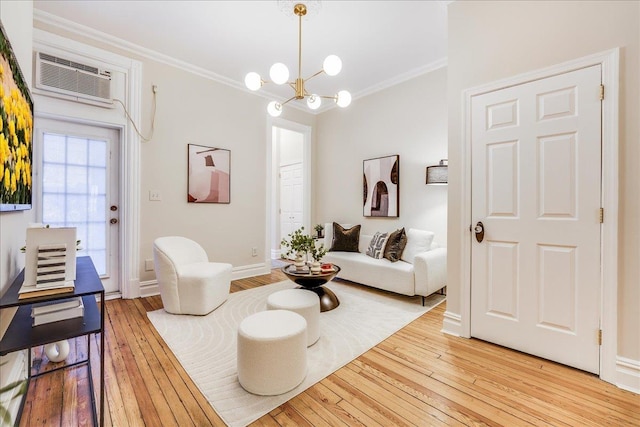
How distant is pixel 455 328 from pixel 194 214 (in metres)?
3.33

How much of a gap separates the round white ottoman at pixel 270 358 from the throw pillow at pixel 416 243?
2164mm

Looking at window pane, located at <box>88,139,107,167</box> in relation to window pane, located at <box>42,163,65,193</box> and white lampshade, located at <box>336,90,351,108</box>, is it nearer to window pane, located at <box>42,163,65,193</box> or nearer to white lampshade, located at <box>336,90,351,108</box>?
window pane, located at <box>42,163,65,193</box>

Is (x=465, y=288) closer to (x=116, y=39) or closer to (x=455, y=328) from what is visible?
(x=455, y=328)

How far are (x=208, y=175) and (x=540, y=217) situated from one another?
3.71m

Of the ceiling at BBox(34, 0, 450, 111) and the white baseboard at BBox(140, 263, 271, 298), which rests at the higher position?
the ceiling at BBox(34, 0, 450, 111)

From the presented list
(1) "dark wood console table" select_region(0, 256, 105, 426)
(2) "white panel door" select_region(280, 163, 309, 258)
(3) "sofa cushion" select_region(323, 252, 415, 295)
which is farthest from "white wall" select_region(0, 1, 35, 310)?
(2) "white panel door" select_region(280, 163, 309, 258)

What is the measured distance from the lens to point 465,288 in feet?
7.79

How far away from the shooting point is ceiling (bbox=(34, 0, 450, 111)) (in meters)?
2.62

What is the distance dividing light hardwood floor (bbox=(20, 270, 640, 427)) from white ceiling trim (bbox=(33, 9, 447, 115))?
10.0 feet

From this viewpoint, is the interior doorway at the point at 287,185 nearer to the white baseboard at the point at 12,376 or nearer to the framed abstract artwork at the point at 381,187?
the framed abstract artwork at the point at 381,187

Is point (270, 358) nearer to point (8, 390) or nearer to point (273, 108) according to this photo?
point (8, 390)

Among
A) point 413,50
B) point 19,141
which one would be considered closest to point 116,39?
point 19,141

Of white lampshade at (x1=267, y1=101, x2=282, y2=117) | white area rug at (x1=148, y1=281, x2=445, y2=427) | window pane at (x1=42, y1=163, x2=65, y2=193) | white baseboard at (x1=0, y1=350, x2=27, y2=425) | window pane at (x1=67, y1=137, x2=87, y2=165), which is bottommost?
white area rug at (x1=148, y1=281, x2=445, y2=427)

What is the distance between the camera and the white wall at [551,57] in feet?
5.62
